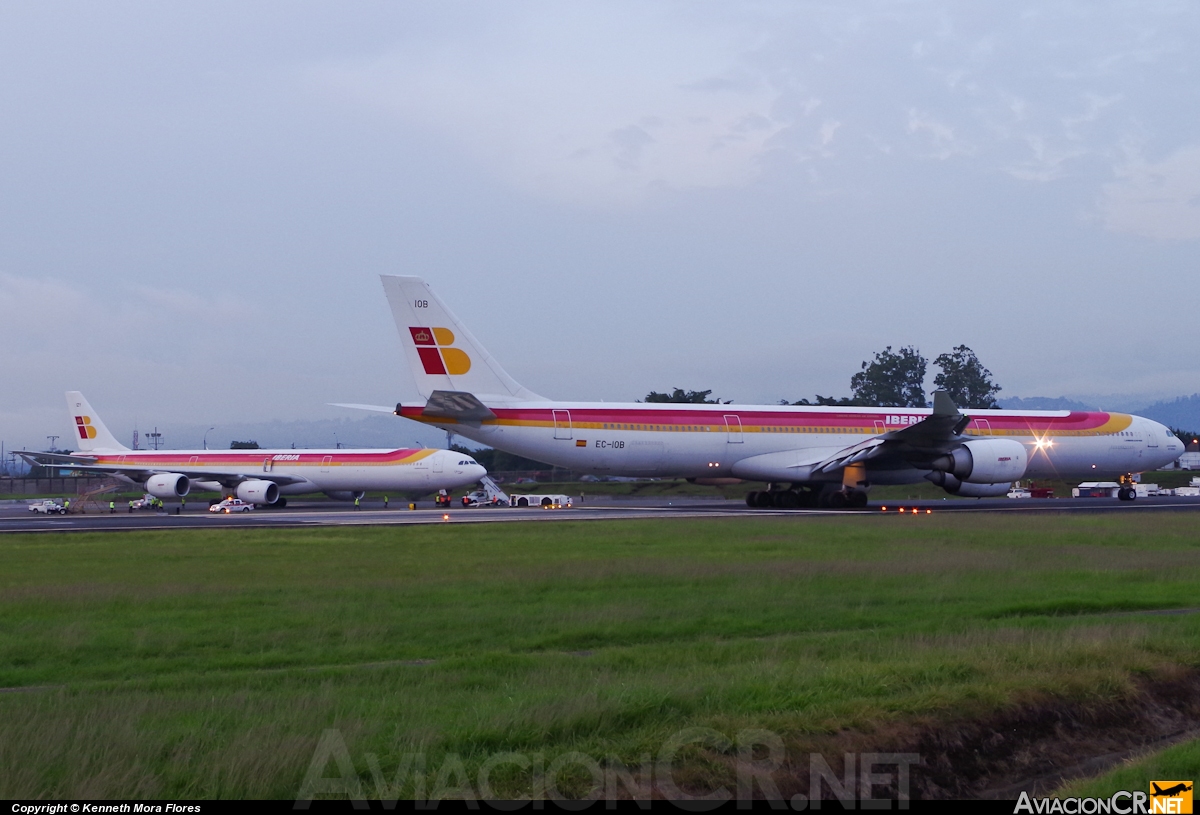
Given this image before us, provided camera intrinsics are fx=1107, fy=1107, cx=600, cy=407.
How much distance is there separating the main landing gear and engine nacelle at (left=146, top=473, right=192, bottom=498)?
1244 inches

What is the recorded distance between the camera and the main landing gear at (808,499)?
137 feet

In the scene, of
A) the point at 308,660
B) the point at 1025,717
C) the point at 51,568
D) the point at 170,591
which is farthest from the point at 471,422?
the point at 1025,717

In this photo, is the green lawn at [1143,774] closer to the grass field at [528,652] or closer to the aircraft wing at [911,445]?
the grass field at [528,652]

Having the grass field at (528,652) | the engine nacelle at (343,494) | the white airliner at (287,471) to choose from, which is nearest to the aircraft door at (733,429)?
the grass field at (528,652)

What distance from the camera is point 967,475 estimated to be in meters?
39.2

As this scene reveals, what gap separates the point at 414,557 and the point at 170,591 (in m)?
6.05

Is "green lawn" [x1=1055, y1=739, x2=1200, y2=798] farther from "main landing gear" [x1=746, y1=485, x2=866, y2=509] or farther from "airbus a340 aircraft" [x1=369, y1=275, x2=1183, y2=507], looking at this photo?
"main landing gear" [x1=746, y1=485, x2=866, y2=509]

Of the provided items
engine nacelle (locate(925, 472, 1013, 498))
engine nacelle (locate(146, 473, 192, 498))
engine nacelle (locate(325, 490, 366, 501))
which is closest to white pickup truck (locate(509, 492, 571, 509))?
engine nacelle (locate(325, 490, 366, 501))

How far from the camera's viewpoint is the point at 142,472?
64438 mm

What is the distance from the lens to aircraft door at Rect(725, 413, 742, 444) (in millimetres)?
40438

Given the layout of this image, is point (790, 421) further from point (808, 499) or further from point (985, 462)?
point (985, 462)

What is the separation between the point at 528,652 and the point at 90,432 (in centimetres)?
6743

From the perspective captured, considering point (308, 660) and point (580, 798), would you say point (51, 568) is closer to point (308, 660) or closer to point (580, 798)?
point (308, 660)

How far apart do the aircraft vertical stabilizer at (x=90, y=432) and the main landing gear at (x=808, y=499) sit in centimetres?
4512
